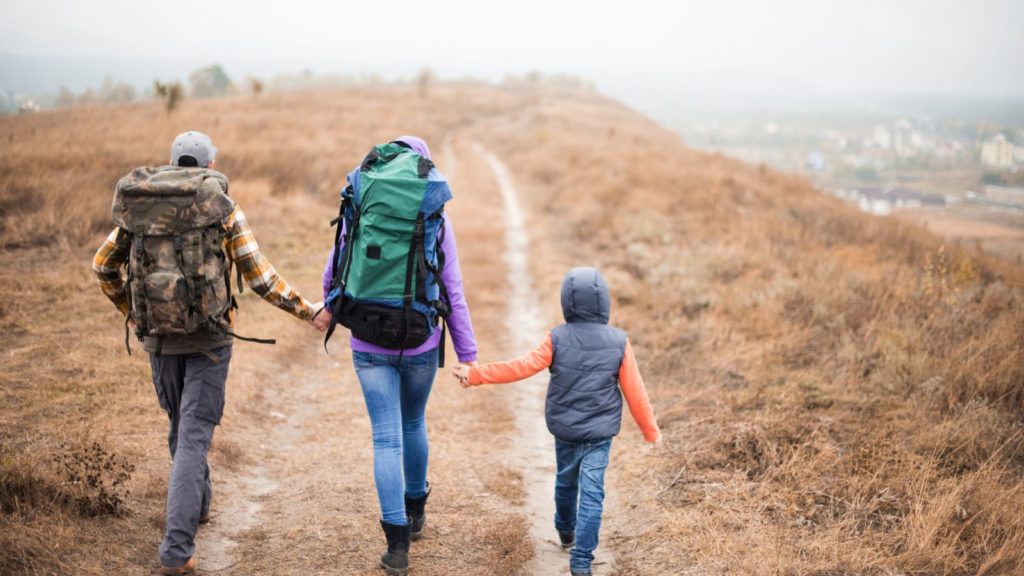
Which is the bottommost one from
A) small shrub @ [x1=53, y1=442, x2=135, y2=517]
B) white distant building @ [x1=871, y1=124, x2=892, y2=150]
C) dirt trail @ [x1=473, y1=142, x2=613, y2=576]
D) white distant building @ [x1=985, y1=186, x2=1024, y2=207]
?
dirt trail @ [x1=473, y1=142, x2=613, y2=576]

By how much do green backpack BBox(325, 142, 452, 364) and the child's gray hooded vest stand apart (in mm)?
869

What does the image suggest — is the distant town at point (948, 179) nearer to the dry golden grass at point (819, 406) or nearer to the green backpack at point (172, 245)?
the dry golden grass at point (819, 406)

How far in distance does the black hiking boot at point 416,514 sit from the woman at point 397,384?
1.54 feet

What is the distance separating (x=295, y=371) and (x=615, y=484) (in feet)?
14.1

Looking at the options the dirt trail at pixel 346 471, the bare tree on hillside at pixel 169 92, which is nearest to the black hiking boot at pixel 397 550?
the dirt trail at pixel 346 471

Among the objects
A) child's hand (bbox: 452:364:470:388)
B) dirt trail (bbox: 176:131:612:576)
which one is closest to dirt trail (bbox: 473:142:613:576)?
dirt trail (bbox: 176:131:612:576)

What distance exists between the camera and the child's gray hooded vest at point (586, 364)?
4180mm

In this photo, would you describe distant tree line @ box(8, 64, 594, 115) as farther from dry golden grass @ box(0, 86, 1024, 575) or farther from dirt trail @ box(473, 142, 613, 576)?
dirt trail @ box(473, 142, 613, 576)

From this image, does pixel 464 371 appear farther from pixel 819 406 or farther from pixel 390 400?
pixel 819 406

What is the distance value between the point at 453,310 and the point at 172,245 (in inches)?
62.1

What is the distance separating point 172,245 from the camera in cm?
368

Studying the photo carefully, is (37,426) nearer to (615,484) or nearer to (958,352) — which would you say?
(615,484)

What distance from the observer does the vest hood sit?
13.7 ft

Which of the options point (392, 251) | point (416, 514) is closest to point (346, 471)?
point (416, 514)
